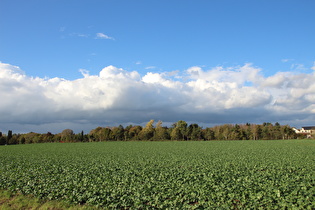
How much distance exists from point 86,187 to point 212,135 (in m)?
112

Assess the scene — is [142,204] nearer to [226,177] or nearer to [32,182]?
[226,177]

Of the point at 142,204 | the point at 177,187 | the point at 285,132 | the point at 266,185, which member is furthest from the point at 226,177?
the point at 285,132

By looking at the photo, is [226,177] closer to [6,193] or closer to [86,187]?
[86,187]

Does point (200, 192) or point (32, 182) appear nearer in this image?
point (200, 192)

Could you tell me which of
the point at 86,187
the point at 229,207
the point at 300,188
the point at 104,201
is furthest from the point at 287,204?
the point at 86,187

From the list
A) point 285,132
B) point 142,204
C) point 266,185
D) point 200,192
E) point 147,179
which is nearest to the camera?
point 142,204

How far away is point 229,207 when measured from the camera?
10.8 metres

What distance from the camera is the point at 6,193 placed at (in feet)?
48.4

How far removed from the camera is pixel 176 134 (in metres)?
123

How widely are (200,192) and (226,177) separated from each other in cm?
503

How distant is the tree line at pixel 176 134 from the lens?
11831cm

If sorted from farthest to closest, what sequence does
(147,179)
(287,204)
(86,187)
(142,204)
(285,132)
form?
(285,132) < (147,179) < (86,187) < (142,204) < (287,204)

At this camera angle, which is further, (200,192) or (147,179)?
(147,179)

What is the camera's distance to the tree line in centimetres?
11831
